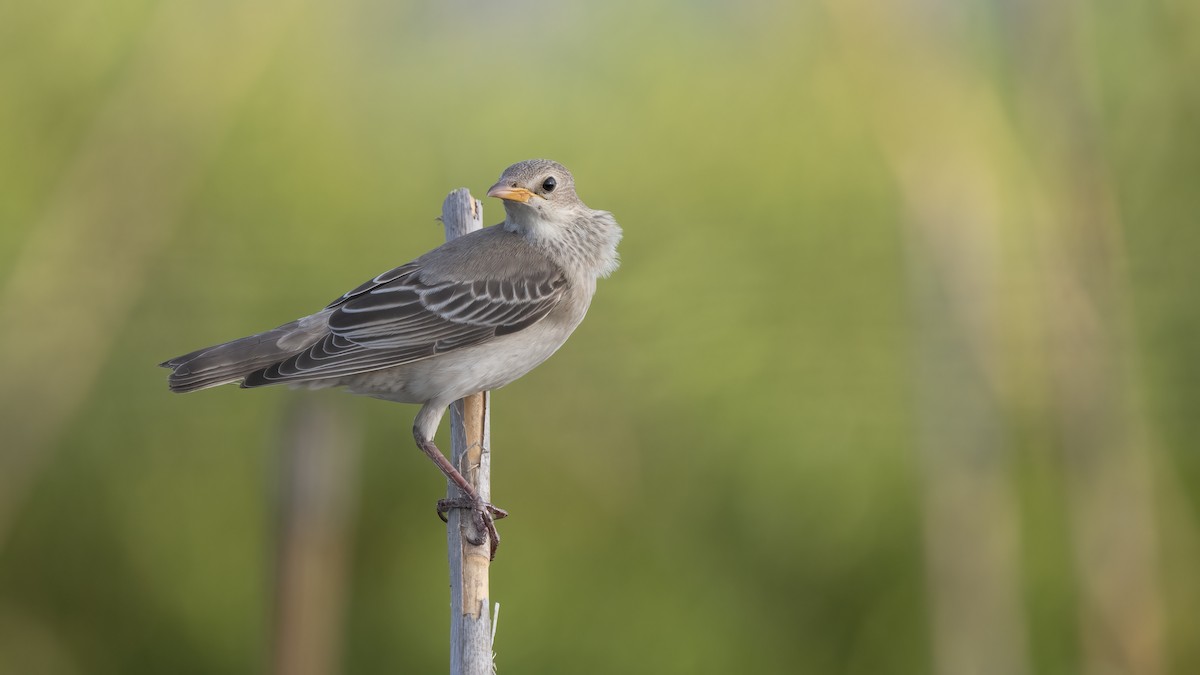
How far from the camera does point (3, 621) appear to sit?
4.92 meters

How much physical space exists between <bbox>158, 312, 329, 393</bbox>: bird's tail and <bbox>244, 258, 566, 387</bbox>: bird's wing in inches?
2.1

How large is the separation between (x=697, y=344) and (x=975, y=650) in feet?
6.02

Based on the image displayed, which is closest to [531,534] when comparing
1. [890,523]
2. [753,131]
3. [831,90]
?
[890,523]

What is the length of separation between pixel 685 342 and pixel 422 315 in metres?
1.89

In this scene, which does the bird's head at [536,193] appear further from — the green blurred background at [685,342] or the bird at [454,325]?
the green blurred background at [685,342]

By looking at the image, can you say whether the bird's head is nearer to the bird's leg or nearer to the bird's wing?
the bird's wing

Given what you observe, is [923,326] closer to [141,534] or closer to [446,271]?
[446,271]

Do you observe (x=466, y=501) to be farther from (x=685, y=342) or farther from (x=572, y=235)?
(x=685, y=342)

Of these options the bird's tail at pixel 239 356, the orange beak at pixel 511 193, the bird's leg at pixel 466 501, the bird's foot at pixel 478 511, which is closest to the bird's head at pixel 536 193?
the orange beak at pixel 511 193

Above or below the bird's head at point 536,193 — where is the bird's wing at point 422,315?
below

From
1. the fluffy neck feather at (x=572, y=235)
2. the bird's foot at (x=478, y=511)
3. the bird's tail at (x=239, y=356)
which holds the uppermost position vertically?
the fluffy neck feather at (x=572, y=235)

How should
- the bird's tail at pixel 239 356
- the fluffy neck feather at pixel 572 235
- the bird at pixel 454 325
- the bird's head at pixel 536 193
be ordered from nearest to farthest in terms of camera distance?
1. the bird's tail at pixel 239 356
2. the bird at pixel 454 325
3. the bird's head at pixel 536 193
4. the fluffy neck feather at pixel 572 235

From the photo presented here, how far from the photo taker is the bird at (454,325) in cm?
346

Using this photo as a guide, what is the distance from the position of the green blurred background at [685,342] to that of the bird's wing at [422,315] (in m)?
1.07
